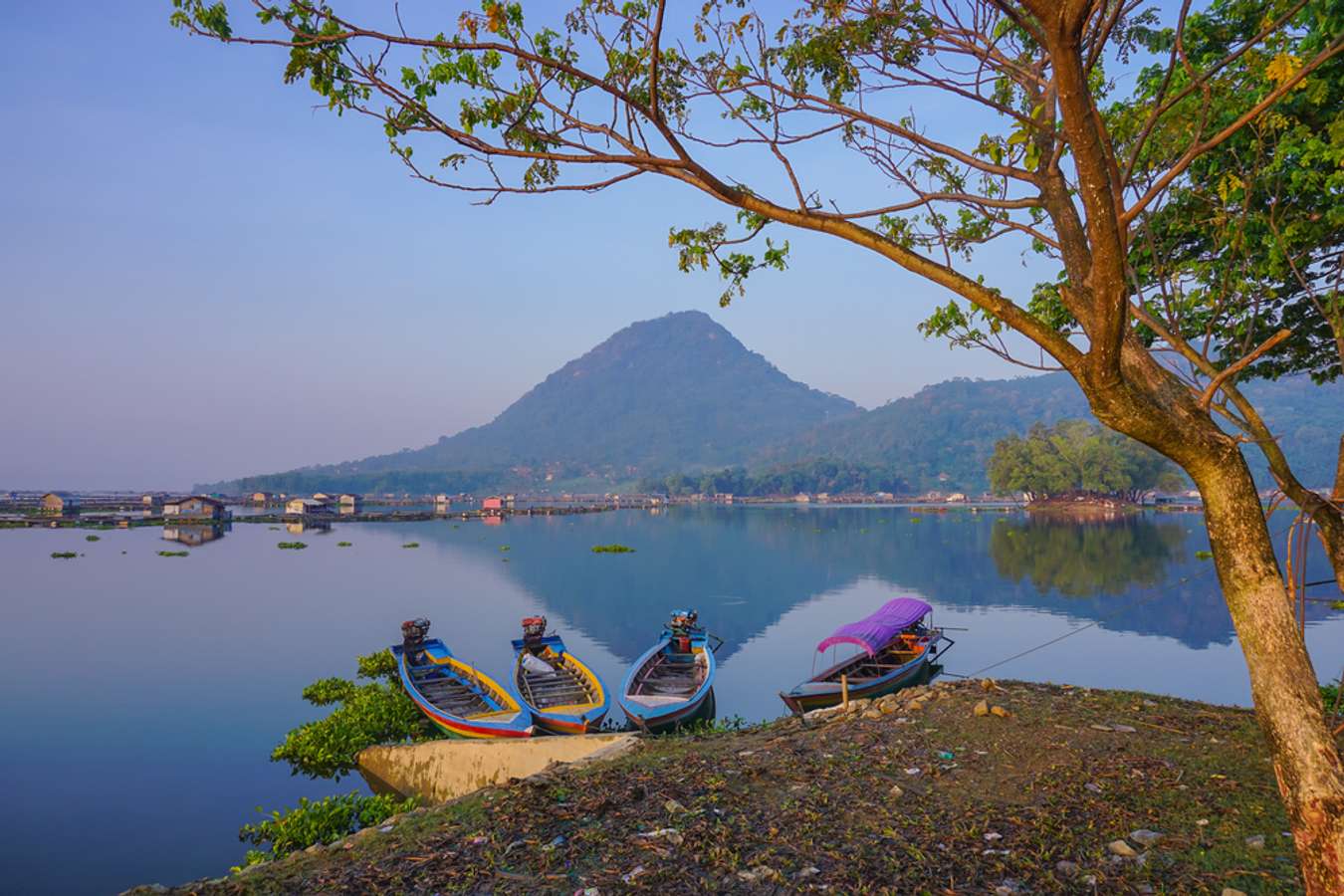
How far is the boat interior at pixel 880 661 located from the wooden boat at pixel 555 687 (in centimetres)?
625

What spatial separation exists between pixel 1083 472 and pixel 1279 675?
13318cm

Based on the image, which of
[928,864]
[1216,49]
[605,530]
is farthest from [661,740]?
[605,530]

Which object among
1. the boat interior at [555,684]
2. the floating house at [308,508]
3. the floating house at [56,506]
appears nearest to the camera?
the boat interior at [555,684]

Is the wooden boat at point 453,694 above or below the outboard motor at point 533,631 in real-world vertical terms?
below

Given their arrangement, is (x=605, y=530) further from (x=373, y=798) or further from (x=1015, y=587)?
(x=373, y=798)

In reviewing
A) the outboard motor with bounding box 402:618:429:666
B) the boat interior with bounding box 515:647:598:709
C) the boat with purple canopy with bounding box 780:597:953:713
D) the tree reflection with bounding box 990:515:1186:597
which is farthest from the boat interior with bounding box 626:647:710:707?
the tree reflection with bounding box 990:515:1186:597

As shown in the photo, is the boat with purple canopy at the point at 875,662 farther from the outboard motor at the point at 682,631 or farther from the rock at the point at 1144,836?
the rock at the point at 1144,836

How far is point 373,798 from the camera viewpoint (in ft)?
40.9

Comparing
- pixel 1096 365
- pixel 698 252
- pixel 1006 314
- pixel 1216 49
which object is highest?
pixel 1216 49

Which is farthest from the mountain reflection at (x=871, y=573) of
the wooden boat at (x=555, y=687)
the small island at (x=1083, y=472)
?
the small island at (x=1083, y=472)

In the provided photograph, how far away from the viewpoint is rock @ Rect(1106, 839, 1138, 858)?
598 cm

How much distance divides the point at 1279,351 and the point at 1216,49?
458 centimetres

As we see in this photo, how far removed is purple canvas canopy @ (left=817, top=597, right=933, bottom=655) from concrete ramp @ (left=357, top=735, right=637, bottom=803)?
9259mm

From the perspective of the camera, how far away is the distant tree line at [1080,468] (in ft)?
396
